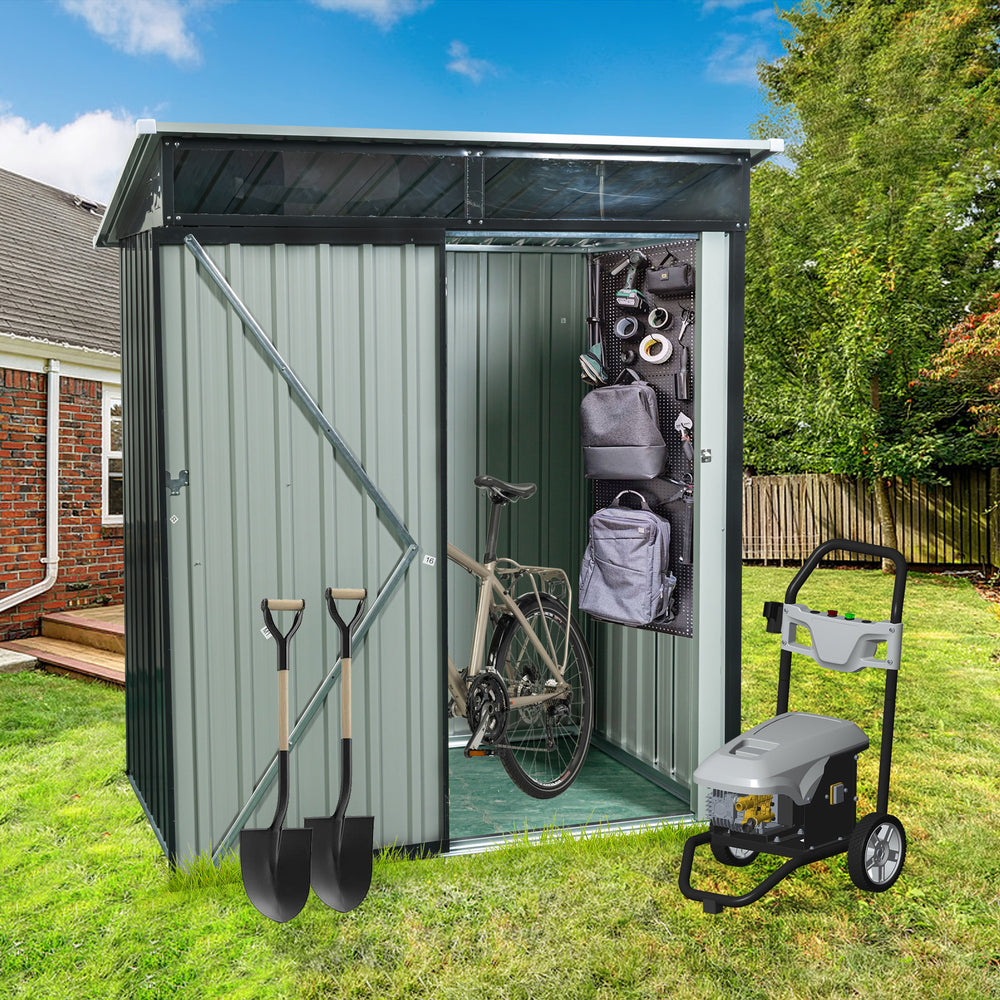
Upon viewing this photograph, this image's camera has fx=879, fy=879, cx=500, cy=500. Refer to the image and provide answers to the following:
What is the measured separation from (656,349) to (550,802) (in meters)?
2.02

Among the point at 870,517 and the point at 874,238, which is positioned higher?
the point at 874,238

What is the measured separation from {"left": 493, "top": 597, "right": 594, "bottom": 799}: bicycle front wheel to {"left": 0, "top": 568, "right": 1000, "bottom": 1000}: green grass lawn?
0.64 m

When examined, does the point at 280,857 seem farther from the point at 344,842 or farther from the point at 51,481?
the point at 51,481

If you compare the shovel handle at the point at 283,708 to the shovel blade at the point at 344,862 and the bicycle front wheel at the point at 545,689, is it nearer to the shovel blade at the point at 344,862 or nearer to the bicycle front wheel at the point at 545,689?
the shovel blade at the point at 344,862

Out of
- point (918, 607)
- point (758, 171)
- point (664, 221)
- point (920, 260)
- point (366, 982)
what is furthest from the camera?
point (758, 171)

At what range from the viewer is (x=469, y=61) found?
993 inches

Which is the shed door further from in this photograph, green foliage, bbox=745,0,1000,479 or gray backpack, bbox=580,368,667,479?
green foliage, bbox=745,0,1000,479

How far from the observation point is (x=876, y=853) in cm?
296

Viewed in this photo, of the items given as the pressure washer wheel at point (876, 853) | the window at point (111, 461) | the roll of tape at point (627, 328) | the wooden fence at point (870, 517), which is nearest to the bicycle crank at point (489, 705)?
the pressure washer wheel at point (876, 853)

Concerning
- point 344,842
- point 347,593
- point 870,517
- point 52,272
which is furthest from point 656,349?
point 870,517

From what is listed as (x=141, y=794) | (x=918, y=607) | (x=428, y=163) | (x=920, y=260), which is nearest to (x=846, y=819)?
(x=428, y=163)

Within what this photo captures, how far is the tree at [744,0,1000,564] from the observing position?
11.0 metres

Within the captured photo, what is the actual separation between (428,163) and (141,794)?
2.96 meters

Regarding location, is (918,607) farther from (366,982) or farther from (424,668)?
(366,982)
